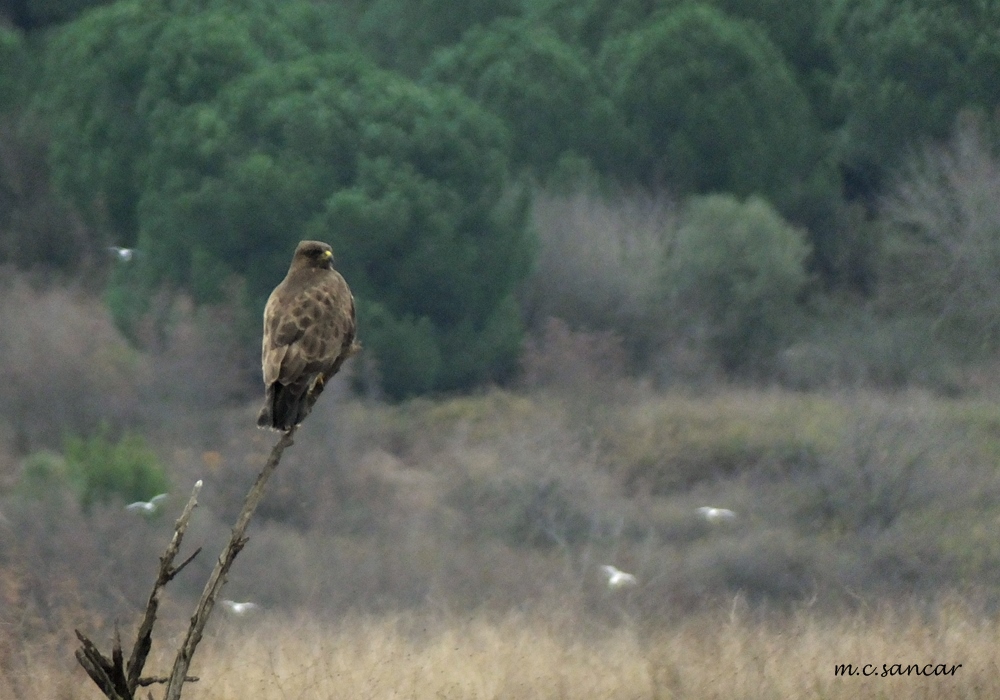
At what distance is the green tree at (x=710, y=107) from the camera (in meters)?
29.9

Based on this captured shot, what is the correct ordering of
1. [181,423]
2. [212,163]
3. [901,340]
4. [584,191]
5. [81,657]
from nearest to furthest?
[81,657], [181,423], [212,163], [901,340], [584,191]

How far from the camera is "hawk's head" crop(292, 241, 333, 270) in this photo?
229 inches

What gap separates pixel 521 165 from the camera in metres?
30.2

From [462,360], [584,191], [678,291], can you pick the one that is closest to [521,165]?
[584,191]

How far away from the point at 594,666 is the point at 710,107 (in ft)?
68.3

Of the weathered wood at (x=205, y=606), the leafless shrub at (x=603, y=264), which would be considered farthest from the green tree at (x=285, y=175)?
the weathered wood at (x=205, y=606)

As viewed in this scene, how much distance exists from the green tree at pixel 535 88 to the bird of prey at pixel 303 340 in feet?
78.7

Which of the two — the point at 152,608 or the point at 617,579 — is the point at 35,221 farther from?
the point at 152,608

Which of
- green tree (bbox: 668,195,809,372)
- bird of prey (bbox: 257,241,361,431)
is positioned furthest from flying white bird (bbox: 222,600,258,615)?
green tree (bbox: 668,195,809,372)

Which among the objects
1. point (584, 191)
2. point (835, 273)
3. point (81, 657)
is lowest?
point (835, 273)

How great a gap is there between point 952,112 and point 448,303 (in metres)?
11.8

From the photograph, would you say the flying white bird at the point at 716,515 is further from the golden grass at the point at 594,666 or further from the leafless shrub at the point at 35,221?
the leafless shrub at the point at 35,221

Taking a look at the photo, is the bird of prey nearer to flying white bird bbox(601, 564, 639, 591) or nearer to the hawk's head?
the hawk's head

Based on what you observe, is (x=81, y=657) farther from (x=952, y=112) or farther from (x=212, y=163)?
(x=952, y=112)
